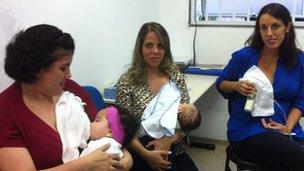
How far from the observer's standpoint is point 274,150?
1.96 meters

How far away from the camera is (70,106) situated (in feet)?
5.01

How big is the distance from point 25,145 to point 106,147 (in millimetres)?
329

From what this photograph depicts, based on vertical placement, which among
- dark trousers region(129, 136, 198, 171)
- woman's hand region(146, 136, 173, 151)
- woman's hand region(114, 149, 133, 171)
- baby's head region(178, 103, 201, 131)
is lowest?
dark trousers region(129, 136, 198, 171)

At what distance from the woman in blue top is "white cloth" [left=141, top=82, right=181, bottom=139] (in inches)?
16.0

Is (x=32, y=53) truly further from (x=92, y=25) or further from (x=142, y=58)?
(x=92, y=25)

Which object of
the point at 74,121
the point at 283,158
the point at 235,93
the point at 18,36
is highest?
the point at 18,36

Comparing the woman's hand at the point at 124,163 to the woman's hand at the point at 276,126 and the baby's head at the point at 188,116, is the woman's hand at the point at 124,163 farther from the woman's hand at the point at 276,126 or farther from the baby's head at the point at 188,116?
the woman's hand at the point at 276,126

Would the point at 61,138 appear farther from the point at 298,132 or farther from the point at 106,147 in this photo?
the point at 298,132

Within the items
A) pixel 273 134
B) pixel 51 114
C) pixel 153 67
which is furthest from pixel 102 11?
pixel 273 134

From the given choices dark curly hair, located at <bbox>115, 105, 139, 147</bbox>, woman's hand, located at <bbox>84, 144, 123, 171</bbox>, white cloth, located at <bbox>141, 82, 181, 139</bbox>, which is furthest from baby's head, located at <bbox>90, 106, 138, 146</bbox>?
white cloth, located at <bbox>141, 82, 181, 139</bbox>

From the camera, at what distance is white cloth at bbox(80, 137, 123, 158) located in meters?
1.47

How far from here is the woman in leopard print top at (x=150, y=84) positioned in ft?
6.67

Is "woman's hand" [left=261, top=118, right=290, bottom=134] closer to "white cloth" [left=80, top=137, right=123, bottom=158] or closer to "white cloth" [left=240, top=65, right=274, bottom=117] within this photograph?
"white cloth" [left=240, top=65, right=274, bottom=117]

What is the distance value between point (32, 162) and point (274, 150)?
1320 millimetres
